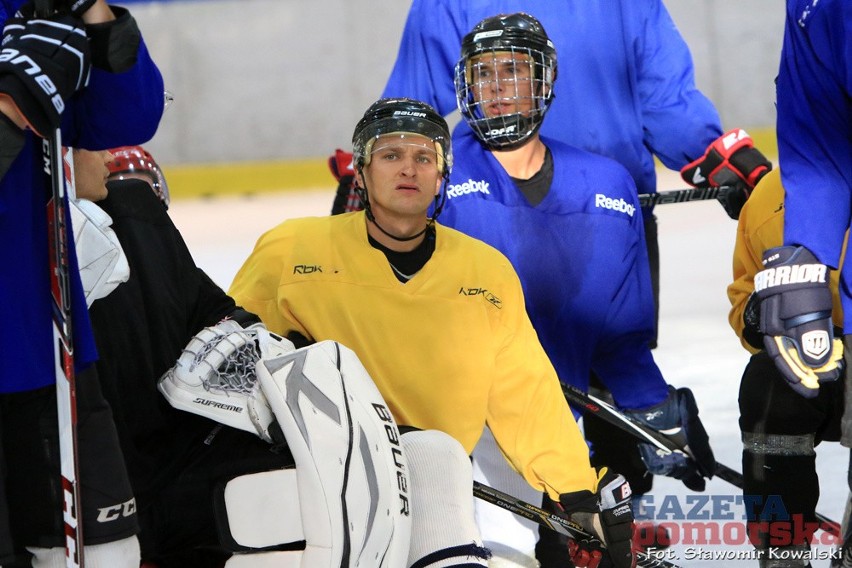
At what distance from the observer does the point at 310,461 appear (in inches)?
66.5

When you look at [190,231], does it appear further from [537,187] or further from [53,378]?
[53,378]

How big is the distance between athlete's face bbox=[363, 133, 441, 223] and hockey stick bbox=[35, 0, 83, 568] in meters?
0.78

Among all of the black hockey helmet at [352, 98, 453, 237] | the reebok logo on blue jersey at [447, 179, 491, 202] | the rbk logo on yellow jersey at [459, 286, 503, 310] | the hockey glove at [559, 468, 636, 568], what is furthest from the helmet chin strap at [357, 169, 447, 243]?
A: the hockey glove at [559, 468, 636, 568]

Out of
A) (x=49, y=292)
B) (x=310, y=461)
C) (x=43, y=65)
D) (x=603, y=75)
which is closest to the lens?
(x=43, y=65)

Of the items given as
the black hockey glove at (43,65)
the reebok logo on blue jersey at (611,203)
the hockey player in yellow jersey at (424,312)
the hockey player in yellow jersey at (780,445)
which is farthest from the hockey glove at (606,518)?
the black hockey glove at (43,65)

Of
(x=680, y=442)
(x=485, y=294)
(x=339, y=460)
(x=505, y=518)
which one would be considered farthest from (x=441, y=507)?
(x=680, y=442)

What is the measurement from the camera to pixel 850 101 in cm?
188

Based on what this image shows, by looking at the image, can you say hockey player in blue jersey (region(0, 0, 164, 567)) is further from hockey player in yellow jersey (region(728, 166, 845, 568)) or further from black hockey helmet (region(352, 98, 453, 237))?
hockey player in yellow jersey (region(728, 166, 845, 568))

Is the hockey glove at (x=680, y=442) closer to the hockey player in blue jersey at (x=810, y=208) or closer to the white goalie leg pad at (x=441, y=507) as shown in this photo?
the hockey player in blue jersey at (x=810, y=208)

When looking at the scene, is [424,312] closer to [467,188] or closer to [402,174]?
[402,174]

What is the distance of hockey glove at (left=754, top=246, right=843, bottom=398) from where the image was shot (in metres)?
1.86

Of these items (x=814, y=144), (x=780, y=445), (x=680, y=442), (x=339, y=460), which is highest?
(x=814, y=144)

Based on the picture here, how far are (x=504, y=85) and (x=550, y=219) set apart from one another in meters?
0.27

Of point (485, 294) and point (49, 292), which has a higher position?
point (49, 292)
